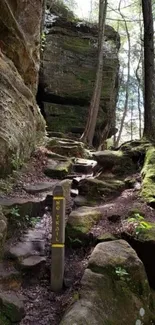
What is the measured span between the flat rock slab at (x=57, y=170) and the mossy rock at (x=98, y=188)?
44.4 inches

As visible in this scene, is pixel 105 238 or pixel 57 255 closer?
pixel 57 255

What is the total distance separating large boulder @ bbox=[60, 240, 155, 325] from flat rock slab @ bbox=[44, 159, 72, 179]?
12.6 feet

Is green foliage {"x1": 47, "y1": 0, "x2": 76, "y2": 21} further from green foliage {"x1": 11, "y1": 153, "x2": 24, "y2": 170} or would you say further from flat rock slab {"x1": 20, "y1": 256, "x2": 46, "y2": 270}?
flat rock slab {"x1": 20, "y1": 256, "x2": 46, "y2": 270}

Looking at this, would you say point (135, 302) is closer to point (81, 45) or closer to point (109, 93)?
point (109, 93)

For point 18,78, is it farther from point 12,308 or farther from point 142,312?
point 142,312

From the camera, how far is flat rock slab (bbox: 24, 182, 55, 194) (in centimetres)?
601

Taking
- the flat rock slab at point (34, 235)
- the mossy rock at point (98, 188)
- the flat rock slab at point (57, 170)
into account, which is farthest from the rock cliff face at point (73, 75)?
the flat rock slab at point (34, 235)

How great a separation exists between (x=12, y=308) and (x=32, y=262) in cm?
83

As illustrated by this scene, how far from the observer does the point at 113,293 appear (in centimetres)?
353

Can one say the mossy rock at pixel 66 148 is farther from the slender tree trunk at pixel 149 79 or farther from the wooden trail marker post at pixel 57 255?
the wooden trail marker post at pixel 57 255

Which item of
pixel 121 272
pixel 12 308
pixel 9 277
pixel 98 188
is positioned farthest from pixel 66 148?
pixel 12 308

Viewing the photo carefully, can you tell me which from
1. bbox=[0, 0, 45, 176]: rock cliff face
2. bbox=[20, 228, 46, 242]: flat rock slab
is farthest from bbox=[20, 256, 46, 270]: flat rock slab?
bbox=[0, 0, 45, 176]: rock cliff face

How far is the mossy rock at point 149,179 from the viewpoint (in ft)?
17.9

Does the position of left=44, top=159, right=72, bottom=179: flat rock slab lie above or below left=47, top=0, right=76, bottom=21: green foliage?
below
